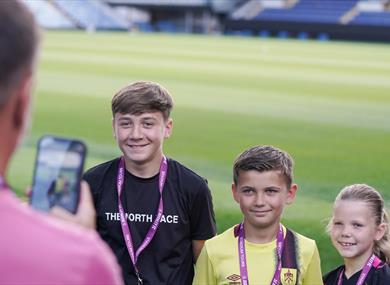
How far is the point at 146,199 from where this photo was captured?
3.89 m

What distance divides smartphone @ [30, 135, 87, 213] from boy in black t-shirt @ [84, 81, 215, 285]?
209 centimetres

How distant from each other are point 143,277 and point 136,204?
1.12ft

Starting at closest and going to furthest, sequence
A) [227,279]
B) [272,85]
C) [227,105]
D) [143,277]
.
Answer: [227,279] → [143,277] → [227,105] → [272,85]

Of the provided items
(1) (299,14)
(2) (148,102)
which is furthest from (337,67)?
(1) (299,14)

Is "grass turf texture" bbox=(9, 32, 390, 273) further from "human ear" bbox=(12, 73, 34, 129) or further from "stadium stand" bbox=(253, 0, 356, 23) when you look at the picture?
"stadium stand" bbox=(253, 0, 356, 23)

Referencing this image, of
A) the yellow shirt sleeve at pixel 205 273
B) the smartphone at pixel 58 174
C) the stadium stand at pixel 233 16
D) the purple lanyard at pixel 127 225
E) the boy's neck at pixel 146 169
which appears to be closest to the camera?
the smartphone at pixel 58 174

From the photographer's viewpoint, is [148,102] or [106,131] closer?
[148,102]

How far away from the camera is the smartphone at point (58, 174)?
1.69 meters

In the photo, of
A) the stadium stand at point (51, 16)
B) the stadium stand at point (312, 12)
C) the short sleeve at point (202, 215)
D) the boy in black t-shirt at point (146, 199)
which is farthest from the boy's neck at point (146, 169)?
the stadium stand at point (51, 16)

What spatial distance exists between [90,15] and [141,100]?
57785mm

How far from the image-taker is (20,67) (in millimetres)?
1444

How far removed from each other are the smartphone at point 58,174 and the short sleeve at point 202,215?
2.19 m

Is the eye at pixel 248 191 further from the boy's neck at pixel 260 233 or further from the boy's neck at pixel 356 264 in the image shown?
the boy's neck at pixel 356 264

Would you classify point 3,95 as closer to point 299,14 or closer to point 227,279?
point 227,279
